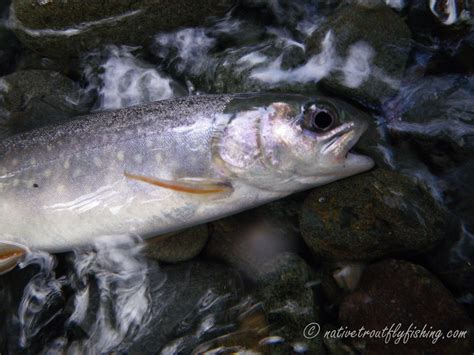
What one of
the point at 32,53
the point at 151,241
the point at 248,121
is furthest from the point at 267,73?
the point at 32,53

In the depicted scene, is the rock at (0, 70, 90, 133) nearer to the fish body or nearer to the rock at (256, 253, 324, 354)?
the fish body

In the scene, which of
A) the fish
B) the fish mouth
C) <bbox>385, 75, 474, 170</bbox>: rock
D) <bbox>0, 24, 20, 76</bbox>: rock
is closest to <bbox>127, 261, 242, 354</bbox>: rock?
the fish

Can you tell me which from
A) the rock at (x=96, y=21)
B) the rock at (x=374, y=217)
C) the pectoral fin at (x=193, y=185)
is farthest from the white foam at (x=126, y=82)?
the rock at (x=374, y=217)

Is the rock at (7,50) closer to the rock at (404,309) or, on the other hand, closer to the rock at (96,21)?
the rock at (96,21)

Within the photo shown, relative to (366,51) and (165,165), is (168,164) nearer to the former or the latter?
(165,165)

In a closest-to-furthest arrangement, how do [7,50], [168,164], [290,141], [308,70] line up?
[290,141]
[168,164]
[308,70]
[7,50]

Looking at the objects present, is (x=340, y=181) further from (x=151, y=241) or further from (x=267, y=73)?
(x=151, y=241)


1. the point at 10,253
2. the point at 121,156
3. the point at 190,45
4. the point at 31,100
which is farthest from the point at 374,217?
the point at 31,100
